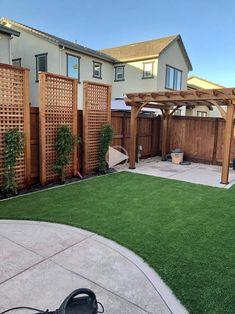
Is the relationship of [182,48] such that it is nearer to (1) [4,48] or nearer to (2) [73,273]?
(1) [4,48]

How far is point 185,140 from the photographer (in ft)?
39.6

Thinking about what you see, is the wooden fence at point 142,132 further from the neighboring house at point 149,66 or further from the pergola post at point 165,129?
the neighboring house at point 149,66

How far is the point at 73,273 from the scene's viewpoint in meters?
3.14

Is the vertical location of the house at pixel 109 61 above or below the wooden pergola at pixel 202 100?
above

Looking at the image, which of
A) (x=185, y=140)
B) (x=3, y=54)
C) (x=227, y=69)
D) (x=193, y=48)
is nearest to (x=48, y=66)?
(x=3, y=54)

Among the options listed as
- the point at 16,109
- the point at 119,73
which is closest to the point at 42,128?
the point at 16,109

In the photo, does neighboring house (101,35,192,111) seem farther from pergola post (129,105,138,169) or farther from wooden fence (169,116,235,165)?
pergola post (129,105,138,169)

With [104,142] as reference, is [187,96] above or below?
above

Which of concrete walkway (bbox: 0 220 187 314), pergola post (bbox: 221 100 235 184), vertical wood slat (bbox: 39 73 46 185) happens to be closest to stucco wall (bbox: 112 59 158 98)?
pergola post (bbox: 221 100 235 184)

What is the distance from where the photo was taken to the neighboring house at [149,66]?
56.5 ft

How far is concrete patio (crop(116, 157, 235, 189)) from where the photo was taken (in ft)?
27.1

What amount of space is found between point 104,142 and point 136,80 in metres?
10.3

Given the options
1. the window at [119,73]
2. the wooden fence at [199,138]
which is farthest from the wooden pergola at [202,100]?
the window at [119,73]

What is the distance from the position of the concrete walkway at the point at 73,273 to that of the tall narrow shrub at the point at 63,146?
3171 millimetres
